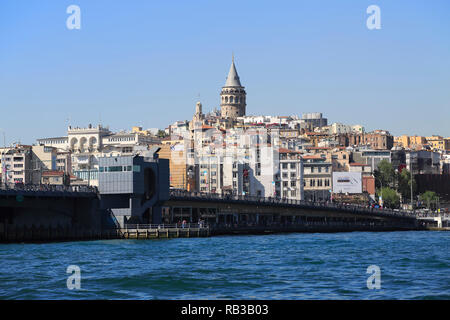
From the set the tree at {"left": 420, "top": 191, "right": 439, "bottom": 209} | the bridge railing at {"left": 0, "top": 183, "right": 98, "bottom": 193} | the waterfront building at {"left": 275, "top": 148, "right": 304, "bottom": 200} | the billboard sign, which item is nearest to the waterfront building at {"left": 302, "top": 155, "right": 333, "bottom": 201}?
the billboard sign

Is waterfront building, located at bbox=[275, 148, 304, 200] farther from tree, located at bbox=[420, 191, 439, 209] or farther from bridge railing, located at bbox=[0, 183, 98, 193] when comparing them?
bridge railing, located at bbox=[0, 183, 98, 193]

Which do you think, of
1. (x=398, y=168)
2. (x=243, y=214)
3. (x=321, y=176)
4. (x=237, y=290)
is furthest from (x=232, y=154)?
(x=237, y=290)

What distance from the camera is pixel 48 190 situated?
271 feet

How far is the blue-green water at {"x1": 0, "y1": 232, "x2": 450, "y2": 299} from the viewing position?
37.4 metres

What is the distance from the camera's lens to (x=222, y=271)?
4769 centimetres

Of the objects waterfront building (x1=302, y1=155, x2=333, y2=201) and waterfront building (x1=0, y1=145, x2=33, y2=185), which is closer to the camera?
waterfront building (x1=302, y1=155, x2=333, y2=201)

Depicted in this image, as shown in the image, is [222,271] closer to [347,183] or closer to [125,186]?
A: [125,186]

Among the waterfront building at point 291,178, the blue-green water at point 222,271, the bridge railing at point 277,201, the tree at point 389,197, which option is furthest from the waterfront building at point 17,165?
the blue-green water at point 222,271

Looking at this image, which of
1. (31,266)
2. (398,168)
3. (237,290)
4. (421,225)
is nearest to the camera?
(237,290)

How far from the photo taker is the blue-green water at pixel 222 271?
37406 millimetres
